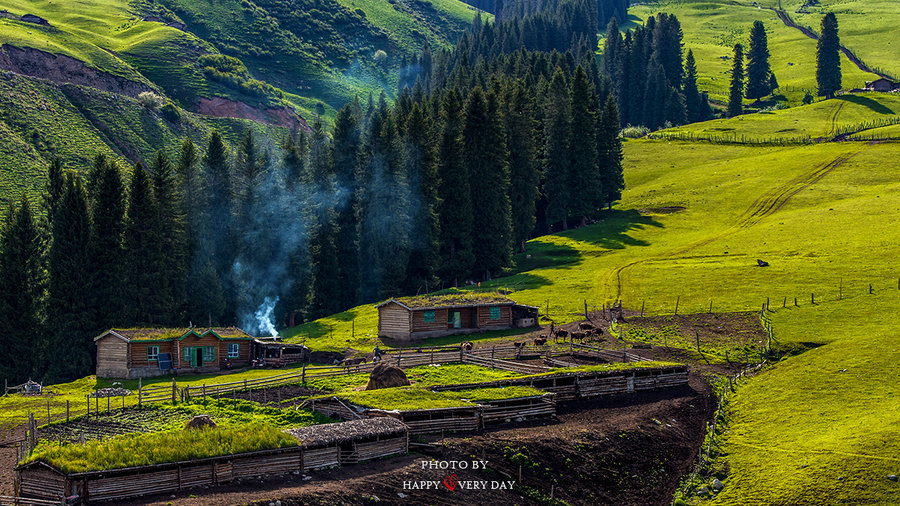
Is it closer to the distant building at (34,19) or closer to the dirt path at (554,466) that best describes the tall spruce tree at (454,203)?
the dirt path at (554,466)

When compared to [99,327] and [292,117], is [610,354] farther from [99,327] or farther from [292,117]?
[292,117]

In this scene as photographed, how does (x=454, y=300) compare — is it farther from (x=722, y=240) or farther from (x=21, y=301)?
(x=722, y=240)

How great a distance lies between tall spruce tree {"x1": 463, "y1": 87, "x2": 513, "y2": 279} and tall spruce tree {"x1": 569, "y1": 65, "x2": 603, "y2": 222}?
1297 cm

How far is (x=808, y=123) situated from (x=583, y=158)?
67111 mm

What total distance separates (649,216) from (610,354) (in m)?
57.6

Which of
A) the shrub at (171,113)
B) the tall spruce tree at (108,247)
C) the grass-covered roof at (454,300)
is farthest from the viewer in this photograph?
the shrub at (171,113)

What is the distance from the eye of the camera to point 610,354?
200ft

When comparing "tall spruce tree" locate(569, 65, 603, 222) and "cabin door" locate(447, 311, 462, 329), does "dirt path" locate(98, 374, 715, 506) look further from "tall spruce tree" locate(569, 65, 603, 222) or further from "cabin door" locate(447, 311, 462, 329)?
"tall spruce tree" locate(569, 65, 603, 222)

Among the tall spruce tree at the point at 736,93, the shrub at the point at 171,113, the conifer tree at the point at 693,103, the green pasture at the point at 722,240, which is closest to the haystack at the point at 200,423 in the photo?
the green pasture at the point at 722,240

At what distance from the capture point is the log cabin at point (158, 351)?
62.8 m

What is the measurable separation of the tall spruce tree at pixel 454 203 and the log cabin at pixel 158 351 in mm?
34331

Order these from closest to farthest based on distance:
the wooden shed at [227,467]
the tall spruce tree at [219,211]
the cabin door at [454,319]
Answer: the wooden shed at [227,467], the cabin door at [454,319], the tall spruce tree at [219,211]

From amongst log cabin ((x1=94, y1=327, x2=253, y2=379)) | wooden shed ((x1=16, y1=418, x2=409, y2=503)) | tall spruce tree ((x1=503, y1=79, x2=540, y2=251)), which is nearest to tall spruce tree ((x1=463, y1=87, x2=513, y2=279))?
tall spruce tree ((x1=503, y1=79, x2=540, y2=251))

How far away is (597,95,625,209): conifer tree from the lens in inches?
4719
